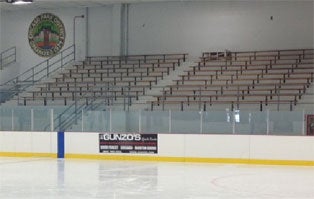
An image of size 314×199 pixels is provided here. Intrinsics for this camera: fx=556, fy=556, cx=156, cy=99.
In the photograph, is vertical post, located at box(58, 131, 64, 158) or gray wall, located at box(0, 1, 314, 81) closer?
vertical post, located at box(58, 131, 64, 158)

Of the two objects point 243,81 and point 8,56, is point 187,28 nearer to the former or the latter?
point 243,81

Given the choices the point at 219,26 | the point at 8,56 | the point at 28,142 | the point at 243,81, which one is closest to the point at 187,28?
A: the point at 219,26

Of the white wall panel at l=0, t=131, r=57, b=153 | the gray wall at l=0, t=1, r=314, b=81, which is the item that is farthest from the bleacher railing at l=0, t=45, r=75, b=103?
the white wall panel at l=0, t=131, r=57, b=153

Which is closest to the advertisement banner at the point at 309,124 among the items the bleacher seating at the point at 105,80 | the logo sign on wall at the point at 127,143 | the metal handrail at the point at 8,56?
the logo sign on wall at the point at 127,143

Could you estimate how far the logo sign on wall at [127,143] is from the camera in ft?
49.7

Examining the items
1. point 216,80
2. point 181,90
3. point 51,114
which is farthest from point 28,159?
point 216,80

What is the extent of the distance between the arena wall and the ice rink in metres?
0.56

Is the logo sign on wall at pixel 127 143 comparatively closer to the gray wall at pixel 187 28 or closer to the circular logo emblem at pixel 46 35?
the gray wall at pixel 187 28

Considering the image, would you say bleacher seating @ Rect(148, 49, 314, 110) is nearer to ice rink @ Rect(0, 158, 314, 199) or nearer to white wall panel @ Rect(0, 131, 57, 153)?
white wall panel @ Rect(0, 131, 57, 153)

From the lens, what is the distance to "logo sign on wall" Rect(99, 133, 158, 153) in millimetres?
15148

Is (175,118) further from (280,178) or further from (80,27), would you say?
(80,27)

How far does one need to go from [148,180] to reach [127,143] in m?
4.71

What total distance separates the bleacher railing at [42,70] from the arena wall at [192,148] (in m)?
7.13

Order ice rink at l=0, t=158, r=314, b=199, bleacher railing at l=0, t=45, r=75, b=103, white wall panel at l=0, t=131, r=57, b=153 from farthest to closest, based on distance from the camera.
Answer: bleacher railing at l=0, t=45, r=75, b=103
white wall panel at l=0, t=131, r=57, b=153
ice rink at l=0, t=158, r=314, b=199
